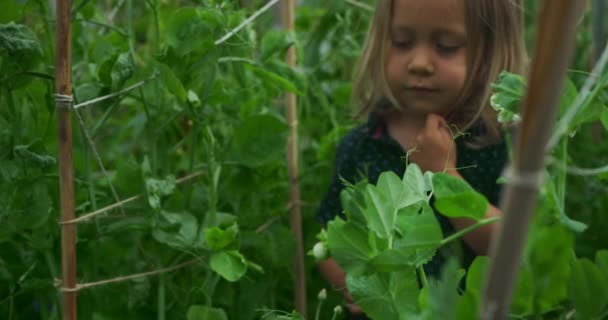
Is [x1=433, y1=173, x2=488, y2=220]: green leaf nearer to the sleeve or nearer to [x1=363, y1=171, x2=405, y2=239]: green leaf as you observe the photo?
[x1=363, y1=171, x2=405, y2=239]: green leaf

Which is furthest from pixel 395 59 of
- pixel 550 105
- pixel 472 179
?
pixel 550 105

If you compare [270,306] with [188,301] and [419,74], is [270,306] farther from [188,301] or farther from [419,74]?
[419,74]

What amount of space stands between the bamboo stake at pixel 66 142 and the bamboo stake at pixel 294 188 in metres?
0.44

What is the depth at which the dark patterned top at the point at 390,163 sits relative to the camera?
113 cm

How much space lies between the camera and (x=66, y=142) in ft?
2.85

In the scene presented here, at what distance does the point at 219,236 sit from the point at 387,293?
0.94 feet

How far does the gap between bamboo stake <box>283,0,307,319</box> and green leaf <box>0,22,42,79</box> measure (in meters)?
0.47

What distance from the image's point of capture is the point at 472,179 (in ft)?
3.75

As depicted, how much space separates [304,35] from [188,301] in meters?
0.72

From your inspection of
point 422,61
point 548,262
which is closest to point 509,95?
point 548,262

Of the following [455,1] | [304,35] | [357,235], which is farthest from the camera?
[304,35]

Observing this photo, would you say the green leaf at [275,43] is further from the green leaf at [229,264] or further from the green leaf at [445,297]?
the green leaf at [445,297]


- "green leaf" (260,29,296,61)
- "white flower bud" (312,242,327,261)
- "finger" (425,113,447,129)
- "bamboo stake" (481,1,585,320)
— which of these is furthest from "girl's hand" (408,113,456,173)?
"bamboo stake" (481,1,585,320)

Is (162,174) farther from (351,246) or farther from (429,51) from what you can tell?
(351,246)
